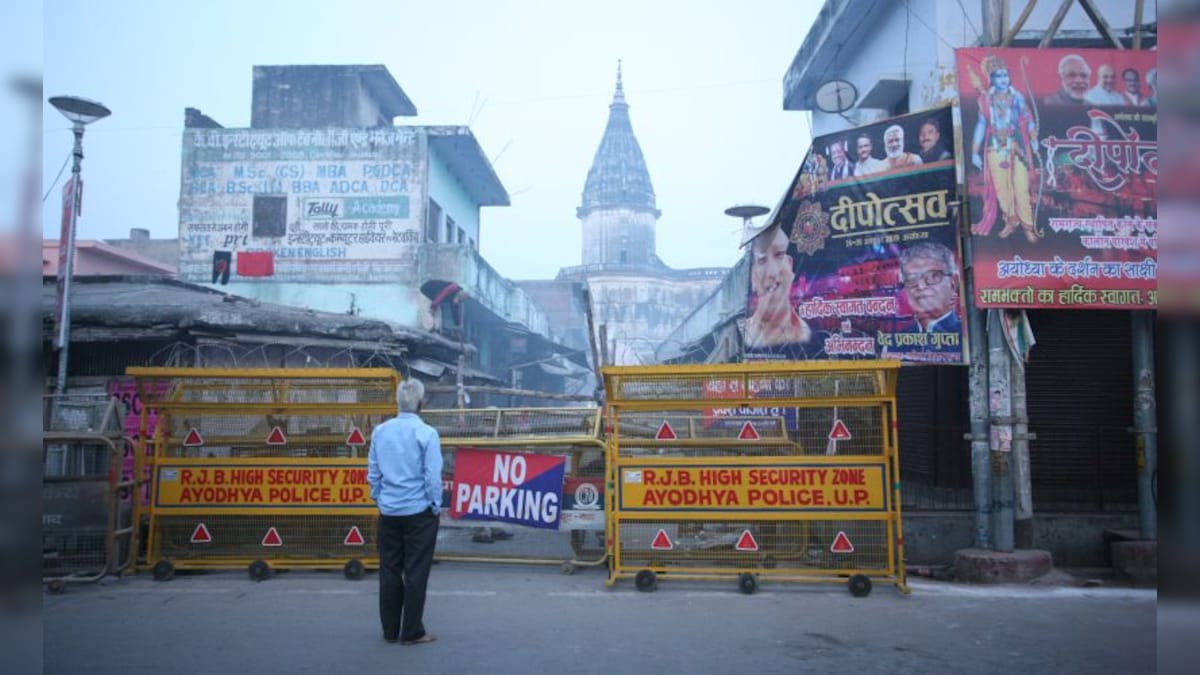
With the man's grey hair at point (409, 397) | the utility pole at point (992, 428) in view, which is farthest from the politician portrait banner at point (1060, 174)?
the man's grey hair at point (409, 397)

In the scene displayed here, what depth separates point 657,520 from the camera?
698 centimetres

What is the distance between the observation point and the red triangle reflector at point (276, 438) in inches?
298

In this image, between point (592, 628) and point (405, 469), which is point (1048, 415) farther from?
point (405, 469)

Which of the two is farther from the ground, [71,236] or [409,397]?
[71,236]

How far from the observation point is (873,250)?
850 cm

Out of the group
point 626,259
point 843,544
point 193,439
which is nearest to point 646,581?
point 843,544

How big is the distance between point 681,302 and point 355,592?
169ft

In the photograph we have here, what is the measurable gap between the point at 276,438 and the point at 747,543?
16.1 feet

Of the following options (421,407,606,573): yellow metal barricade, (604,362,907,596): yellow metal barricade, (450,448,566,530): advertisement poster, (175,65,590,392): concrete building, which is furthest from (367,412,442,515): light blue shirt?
(175,65,590,392): concrete building

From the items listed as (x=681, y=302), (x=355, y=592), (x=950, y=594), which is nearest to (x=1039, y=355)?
(x=950, y=594)

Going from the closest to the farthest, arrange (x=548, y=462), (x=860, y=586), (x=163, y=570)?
(x=860, y=586) → (x=163, y=570) → (x=548, y=462)

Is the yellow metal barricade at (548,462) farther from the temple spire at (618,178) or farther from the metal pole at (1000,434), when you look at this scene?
Answer: the temple spire at (618,178)

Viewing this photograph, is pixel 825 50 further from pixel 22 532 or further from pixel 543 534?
pixel 22 532

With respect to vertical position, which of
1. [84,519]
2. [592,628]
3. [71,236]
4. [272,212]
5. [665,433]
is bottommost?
[592,628]
